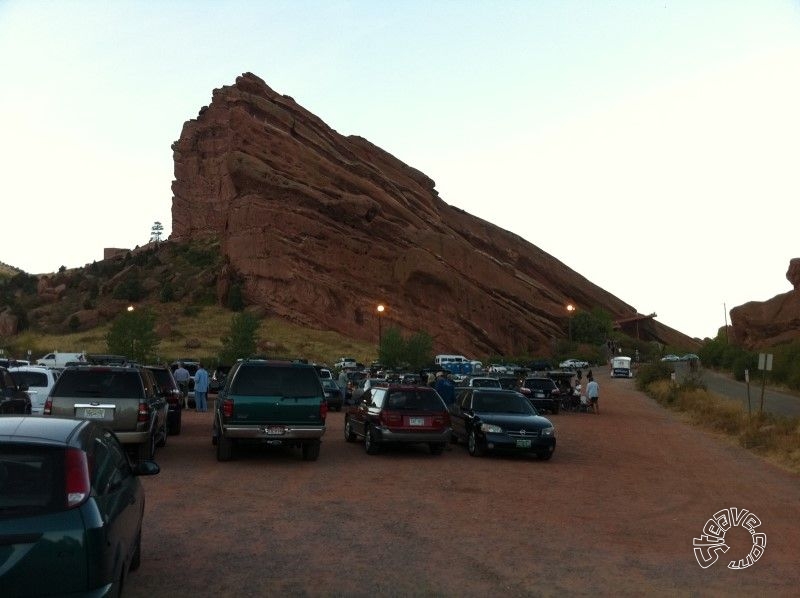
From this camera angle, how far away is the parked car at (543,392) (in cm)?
3303

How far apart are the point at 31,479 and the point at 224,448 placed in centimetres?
1058

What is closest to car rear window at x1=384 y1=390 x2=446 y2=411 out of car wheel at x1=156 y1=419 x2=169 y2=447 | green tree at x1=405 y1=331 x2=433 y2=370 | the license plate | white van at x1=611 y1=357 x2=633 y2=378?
car wheel at x1=156 y1=419 x2=169 y2=447

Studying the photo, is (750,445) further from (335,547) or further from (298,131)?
(298,131)

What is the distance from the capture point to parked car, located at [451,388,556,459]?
56.3 feet

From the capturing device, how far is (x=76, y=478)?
5246 millimetres

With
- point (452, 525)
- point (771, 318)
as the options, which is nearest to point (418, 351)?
point (771, 318)

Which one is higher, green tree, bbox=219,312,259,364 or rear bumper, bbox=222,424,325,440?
green tree, bbox=219,312,259,364

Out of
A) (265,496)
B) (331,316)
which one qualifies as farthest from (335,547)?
(331,316)

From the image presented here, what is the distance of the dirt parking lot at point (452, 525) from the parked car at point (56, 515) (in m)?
1.82

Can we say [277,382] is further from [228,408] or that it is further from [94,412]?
[94,412]

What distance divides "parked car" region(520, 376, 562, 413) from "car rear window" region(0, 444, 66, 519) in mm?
28511

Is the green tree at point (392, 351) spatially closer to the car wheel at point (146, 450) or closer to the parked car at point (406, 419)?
the parked car at point (406, 419)

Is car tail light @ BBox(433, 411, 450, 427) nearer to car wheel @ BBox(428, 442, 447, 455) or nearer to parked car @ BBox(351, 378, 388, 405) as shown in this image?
car wheel @ BBox(428, 442, 447, 455)

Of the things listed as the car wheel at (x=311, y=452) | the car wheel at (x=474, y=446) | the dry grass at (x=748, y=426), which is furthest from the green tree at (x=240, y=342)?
the car wheel at (x=311, y=452)
